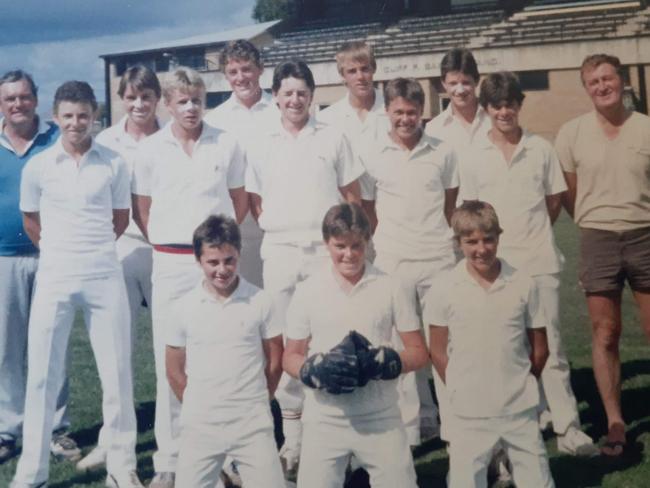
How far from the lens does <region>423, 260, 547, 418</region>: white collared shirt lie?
2.67 metres

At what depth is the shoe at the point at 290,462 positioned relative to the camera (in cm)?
349

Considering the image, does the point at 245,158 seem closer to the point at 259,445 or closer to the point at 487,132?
Answer: the point at 487,132

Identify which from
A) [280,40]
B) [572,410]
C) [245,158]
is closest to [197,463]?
[245,158]

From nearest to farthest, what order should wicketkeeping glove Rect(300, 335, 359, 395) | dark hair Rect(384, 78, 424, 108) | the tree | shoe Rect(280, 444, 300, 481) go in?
wicketkeeping glove Rect(300, 335, 359, 395)
dark hair Rect(384, 78, 424, 108)
shoe Rect(280, 444, 300, 481)
the tree

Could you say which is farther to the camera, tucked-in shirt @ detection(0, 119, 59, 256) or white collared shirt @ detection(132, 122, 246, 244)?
tucked-in shirt @ detection(0, 119, 59, 256)

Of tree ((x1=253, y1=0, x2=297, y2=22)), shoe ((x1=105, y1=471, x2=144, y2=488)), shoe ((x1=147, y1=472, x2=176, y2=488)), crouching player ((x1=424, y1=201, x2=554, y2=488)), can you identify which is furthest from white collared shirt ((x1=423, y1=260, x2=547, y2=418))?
tree ((x1=253, y1=0, x2=297, y2=22))

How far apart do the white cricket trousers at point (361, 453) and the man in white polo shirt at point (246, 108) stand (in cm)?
162

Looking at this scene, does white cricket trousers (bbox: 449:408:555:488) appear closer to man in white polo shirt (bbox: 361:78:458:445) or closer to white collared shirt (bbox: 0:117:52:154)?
man in white polo shirt (bbox: 361:78:458:445)

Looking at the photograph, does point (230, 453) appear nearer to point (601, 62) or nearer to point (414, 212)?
point (414, 212)

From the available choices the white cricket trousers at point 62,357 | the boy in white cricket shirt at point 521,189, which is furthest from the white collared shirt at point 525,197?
the white cricket trousers at point 62,357

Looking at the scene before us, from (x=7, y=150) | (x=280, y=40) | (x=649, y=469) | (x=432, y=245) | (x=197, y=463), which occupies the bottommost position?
(x=649, y=469)

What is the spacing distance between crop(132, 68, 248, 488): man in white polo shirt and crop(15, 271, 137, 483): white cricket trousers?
0.16 m

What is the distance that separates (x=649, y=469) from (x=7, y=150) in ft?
11.4

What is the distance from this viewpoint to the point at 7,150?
3.90m
